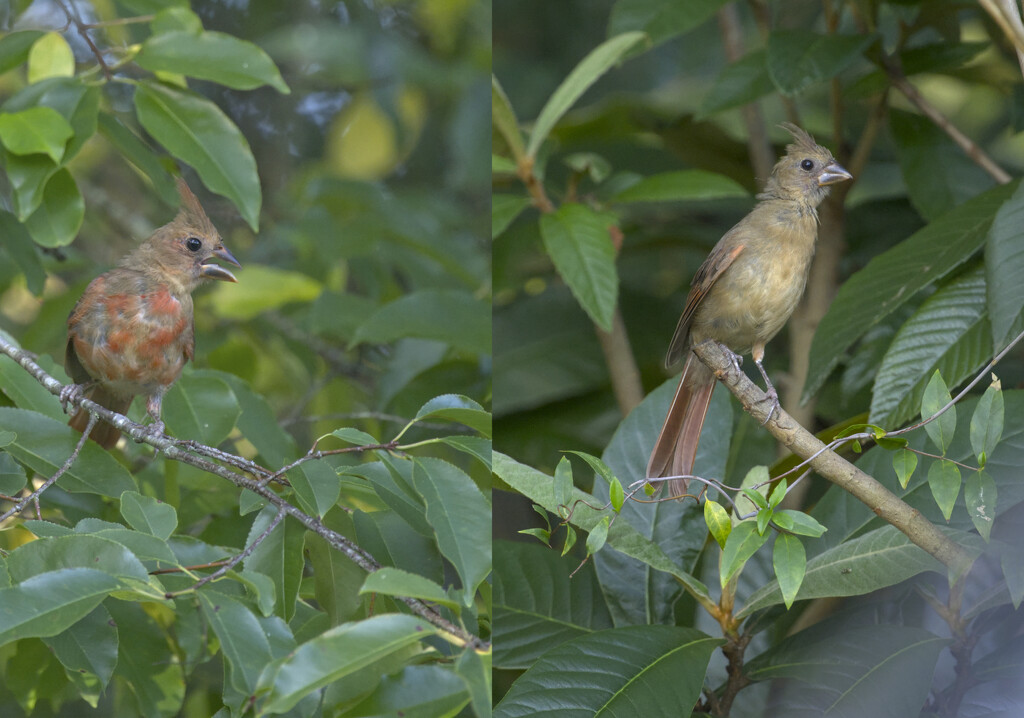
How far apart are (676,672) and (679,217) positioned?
724mm

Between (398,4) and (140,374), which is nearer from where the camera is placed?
(140,374)

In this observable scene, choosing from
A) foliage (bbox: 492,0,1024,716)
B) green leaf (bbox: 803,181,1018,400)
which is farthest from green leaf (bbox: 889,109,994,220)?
green leaf (bbox: 803,181,1018,400)

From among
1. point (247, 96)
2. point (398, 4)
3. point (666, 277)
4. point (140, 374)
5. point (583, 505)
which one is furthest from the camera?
point (398, 4)

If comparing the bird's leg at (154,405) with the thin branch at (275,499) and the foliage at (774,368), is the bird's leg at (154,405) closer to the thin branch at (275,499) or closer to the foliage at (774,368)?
the thin branch at (275,499)

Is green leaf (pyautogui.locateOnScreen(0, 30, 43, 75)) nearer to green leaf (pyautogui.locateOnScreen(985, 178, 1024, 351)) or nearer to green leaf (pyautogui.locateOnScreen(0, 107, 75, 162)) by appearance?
green leaf (pyautogui.locateOnScreen(0, 107, 75, 162))

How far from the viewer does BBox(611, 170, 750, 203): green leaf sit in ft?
3.63

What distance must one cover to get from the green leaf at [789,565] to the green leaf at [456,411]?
29cm

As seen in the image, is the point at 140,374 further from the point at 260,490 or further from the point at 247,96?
the point at 247,96

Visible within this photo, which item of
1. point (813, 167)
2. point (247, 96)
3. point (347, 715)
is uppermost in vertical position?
point (813, 167)

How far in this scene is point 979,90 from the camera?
1161 mm

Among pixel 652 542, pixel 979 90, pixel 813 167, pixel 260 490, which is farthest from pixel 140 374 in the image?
pixel 979 90

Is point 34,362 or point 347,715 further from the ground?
point 34,362

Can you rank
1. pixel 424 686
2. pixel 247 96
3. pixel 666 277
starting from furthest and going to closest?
pixel 247 96
pixel 666 277
pixel 424 686

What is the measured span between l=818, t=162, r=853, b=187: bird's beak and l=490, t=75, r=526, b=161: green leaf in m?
0.39
